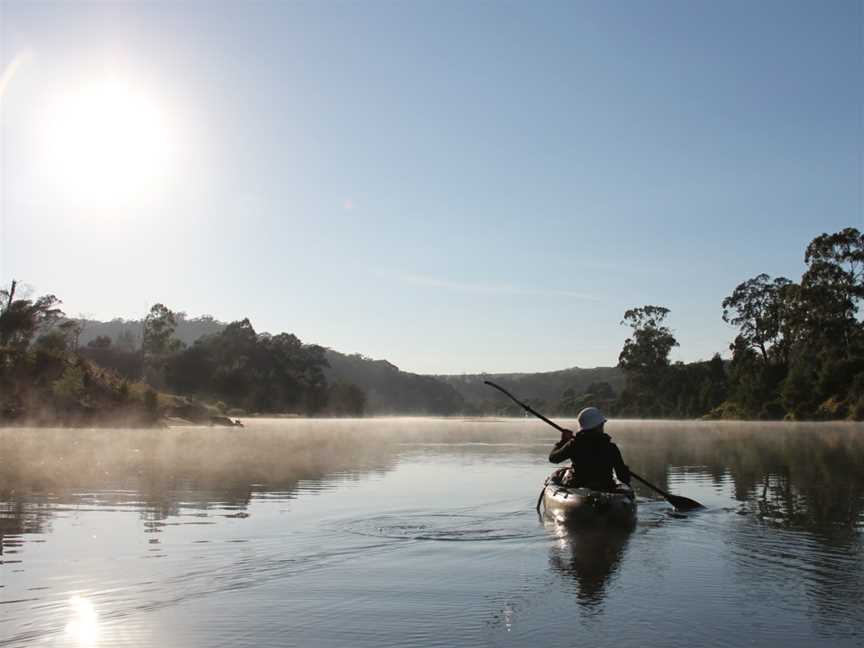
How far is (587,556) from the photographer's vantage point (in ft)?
41.6

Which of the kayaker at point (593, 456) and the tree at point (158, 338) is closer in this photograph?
the kayaker at point (593, 456)

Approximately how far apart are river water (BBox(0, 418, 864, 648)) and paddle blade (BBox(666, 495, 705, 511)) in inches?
19.1

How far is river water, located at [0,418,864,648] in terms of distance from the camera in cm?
827

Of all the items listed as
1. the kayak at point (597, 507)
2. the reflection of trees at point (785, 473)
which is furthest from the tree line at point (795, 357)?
the kayak at point (597, 507)

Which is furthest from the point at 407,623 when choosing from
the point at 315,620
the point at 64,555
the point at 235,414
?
the point at 235,414

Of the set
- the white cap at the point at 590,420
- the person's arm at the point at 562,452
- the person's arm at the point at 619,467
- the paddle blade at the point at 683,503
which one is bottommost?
the paddle blade at the point at 683,503

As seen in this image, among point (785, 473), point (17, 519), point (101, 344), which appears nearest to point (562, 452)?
point (17, 519)

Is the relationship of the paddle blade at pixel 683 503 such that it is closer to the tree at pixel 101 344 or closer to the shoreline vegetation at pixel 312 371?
the shoreline vegetation at pixel 312 371

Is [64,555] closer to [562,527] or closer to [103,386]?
[562,527]

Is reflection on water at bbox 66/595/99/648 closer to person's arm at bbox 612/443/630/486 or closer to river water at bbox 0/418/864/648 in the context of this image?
river water at bbox 0/418/864/648

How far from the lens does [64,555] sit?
11.8m

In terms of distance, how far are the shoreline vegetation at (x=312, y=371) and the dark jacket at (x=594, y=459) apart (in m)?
49.6

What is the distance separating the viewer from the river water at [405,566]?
27.1 ft

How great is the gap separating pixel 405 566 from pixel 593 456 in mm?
6323
